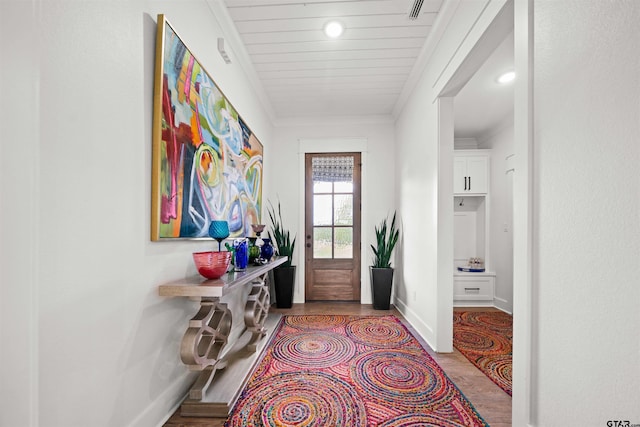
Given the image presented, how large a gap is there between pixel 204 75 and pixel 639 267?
88.1 inches

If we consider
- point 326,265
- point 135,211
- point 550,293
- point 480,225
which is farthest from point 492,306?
point 135,211

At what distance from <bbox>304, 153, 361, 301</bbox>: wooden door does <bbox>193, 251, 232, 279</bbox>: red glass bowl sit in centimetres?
256

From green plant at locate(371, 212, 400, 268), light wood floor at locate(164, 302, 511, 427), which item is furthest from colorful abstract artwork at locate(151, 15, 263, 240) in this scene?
green plant at locate(371, 212, 400, 268)

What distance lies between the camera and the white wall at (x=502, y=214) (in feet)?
11.9

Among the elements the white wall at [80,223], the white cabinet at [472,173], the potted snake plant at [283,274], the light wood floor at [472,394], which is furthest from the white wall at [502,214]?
Result: the white wall at [80,223]

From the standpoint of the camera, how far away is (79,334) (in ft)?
3.14

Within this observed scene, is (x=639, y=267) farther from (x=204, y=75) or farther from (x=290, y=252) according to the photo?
(x=290, y=252)

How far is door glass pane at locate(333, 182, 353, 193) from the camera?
13.5 feet

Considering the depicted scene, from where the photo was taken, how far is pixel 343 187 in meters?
4.11

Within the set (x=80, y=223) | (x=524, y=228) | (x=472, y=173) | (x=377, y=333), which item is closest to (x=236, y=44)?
(x=80, y=223)

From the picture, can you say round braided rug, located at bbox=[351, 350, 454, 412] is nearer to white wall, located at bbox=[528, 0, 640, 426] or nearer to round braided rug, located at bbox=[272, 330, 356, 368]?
round braided rug, located at bbox=[272, 330, 356, 368]

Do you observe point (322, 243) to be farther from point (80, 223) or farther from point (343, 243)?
point (80, 223)

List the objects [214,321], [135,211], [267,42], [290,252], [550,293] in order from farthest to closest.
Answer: [290,252], [267,42], [214,321], [135,211], [550,293]

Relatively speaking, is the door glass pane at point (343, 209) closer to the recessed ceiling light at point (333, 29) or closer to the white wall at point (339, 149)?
the white wall at point (339, 149)
